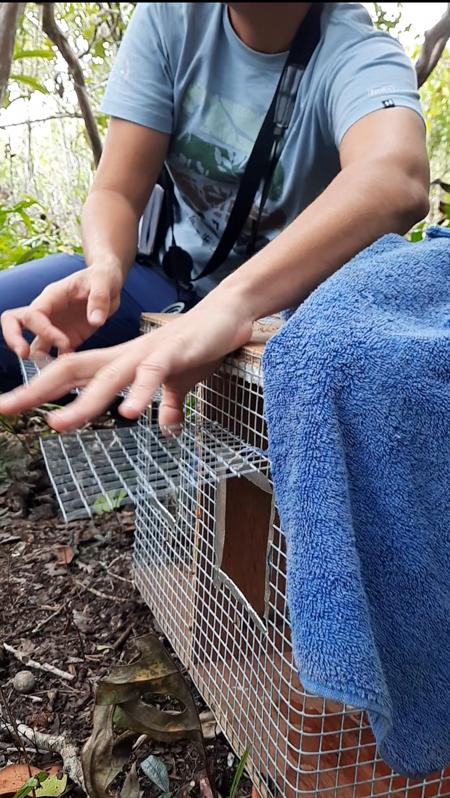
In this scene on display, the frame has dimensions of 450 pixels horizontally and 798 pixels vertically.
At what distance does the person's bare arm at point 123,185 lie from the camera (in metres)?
0.92

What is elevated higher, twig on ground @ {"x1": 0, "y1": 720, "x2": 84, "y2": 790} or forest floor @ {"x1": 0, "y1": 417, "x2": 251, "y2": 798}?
twig on ground @ {"x1": 0, "y1": 720, "x2": 84, "y2": 790}

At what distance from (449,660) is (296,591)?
0.58 ft

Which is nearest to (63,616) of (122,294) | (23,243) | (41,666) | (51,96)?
(41,666)

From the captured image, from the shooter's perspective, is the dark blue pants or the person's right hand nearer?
the person's right hand

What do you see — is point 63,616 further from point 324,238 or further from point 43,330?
A: point 324,238

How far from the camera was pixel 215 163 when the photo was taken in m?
0.99

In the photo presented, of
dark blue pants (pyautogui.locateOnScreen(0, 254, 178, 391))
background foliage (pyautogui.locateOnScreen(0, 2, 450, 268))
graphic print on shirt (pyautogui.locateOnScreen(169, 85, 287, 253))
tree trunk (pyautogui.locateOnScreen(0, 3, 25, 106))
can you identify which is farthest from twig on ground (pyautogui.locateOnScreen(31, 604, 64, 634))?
tree trunk (pyautogui.locateOnScreen(0, 3, 25, 106))

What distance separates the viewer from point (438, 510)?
1.78 feet

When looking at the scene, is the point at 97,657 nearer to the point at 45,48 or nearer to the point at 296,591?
the point at 296,591

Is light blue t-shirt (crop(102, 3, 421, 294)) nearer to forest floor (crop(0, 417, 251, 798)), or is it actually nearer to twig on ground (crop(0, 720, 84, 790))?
forest floor (crop(0, 417, 251, 798))

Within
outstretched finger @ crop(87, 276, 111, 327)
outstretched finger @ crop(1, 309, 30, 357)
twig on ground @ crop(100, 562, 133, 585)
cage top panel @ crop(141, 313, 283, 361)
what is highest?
outstretched finger @ crop(87, 276, 111, 327)

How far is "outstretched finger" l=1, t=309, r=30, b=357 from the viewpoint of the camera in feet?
1.94

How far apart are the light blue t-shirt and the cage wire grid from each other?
0.35 m

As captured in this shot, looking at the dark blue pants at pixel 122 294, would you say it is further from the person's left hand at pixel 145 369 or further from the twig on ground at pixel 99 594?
the person's left hand at pixel 145 369
